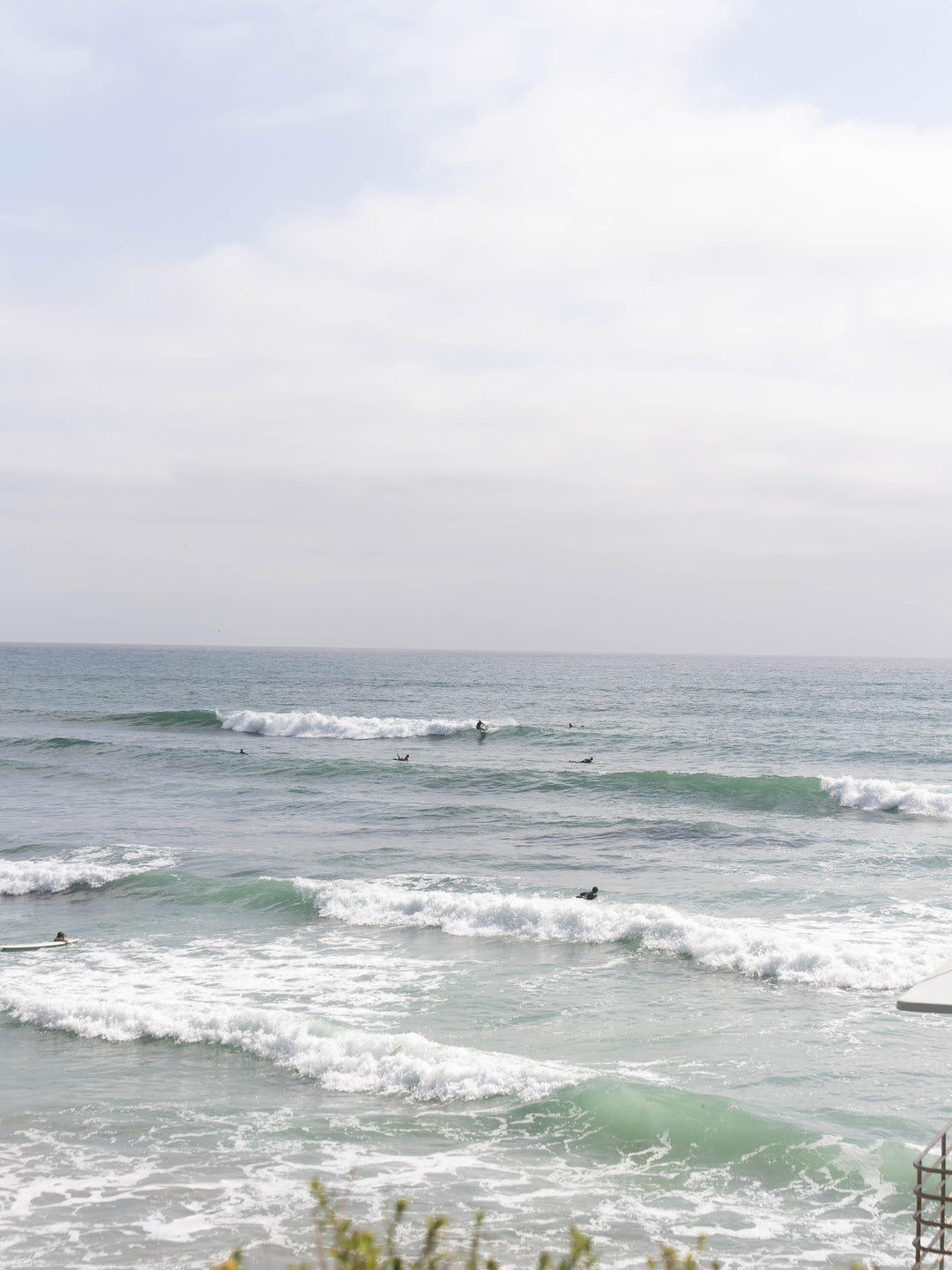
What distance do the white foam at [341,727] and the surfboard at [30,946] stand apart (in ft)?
125

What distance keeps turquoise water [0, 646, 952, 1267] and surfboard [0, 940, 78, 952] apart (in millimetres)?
345

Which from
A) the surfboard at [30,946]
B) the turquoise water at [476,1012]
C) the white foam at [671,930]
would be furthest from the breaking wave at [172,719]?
the surfboard at [30,946]

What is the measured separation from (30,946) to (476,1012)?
9.29 meters

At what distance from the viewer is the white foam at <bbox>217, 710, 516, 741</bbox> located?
191ft

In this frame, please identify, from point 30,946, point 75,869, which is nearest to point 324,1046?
point 30,946

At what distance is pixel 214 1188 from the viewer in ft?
32.3

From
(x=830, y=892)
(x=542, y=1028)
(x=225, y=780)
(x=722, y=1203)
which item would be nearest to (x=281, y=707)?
(x=225, y=780)

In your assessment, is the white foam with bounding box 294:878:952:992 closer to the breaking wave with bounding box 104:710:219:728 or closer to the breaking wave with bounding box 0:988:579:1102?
the breaking wave with bounding box 0:988:579:1102

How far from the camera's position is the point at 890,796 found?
34.6m

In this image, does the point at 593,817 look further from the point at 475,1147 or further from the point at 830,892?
the point at 475,1147

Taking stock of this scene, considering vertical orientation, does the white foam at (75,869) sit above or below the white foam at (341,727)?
below

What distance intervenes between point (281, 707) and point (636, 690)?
37156 millimetres

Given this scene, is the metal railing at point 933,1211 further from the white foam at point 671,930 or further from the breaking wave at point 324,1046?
the white foam at point 671,930

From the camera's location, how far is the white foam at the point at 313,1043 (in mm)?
12273
